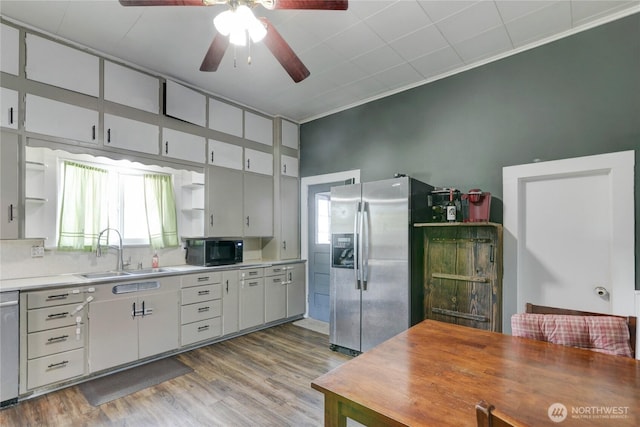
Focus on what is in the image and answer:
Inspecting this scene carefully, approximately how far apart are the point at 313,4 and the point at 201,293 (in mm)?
3137

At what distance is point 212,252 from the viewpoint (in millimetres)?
3893

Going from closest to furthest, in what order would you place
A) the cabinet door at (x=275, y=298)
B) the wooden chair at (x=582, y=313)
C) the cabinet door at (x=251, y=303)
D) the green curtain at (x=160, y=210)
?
the wooden chair at (x=582, y=313)
the green curtain at (x=160, y=210)
the cabinet door at (x=251, y=303)
the cabinet door at (x=275, y=298)

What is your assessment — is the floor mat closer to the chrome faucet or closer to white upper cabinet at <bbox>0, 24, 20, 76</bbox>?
the chrome faucet

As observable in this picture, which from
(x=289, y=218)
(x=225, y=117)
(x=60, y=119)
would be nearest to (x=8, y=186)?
(x=60, y=119)

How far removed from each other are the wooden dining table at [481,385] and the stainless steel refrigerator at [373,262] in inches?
60.7

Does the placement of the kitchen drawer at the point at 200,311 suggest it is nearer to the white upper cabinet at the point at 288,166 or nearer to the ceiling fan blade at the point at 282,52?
the white upper cabinet at the point at 288,166

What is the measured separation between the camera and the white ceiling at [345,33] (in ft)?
8.38

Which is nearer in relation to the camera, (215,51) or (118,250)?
(215,51)

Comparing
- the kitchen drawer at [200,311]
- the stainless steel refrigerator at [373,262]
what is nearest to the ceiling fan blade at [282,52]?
the stainless steel refrigerator at [373,262]

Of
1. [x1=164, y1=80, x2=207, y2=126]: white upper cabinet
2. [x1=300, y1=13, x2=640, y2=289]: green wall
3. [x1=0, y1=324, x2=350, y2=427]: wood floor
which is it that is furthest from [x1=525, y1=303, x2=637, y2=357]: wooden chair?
[x1=164, y1=80, x2=207, y2=126]: white upper cabinet

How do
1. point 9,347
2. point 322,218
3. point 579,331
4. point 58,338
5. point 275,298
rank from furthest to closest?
point 322,218 → point 275,298 → point 58,338 → point 9,347 → point 579,331

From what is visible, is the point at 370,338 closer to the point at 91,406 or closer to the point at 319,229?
the point at 319,229

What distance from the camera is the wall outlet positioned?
2.96 meters

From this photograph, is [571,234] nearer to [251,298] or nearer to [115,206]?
[251,298]
